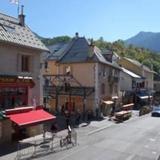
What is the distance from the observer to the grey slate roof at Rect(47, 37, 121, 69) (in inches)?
2211

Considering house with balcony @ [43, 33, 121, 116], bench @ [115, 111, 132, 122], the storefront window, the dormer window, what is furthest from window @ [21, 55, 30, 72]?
bench @ [115, 111, 132, 122]

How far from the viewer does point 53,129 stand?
35500 millimetres

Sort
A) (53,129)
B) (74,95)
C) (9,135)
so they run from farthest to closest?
(74,95)
(53,129)
(9,135)

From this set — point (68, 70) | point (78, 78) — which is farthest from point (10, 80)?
point (68, 70)

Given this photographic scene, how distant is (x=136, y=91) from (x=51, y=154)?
53.0m

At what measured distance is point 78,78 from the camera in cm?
5709

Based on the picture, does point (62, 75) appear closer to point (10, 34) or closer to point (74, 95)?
point (74, 95)

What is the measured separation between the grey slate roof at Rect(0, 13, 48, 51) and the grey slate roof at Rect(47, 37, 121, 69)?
18419 millimetres

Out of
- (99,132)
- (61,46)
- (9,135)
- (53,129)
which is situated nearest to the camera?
(9,135)

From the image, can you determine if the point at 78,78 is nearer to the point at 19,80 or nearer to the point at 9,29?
the point at 9,29

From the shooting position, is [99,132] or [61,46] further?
[61,46]

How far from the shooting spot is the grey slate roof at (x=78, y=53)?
184ft

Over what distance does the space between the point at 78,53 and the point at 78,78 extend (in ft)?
13.1

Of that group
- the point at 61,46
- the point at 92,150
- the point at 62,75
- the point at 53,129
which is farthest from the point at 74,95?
the point at 92,150
